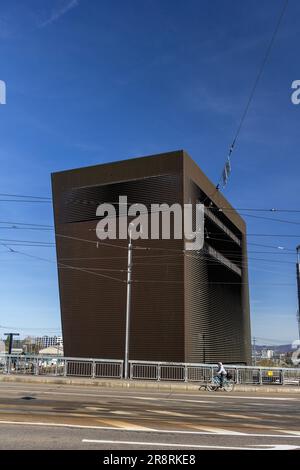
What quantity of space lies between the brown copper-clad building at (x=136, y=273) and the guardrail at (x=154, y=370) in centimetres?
559

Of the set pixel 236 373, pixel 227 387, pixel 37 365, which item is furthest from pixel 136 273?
pixel 227 387

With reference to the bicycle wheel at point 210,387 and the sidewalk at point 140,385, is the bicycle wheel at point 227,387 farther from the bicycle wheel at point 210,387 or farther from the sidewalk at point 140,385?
the bicycle wheel at point 210,387

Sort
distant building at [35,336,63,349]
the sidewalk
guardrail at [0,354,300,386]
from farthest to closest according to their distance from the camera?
distant building at [35,336,63,349], guardrail at [0,354,300,386], the sidewalk

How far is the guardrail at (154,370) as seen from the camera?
2841cm

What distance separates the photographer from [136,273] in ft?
130

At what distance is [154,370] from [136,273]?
1117 cm

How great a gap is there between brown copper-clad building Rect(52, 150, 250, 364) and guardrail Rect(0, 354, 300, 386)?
220 inches

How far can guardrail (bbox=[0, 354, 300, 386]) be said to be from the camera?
28.4 meters

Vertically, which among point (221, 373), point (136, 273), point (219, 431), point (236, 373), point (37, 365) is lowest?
point (219, 431)

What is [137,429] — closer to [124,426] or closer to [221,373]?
[124,426]

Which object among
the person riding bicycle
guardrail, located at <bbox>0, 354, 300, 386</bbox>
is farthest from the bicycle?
guardrail, located at <bbox>0, 354, 300, 386</bbox>

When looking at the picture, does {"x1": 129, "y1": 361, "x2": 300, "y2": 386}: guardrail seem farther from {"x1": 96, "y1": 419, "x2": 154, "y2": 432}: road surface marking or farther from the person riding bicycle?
{"x1": 96, "y1": 419, "x2": 154, "y2": 432}: road surface marking
